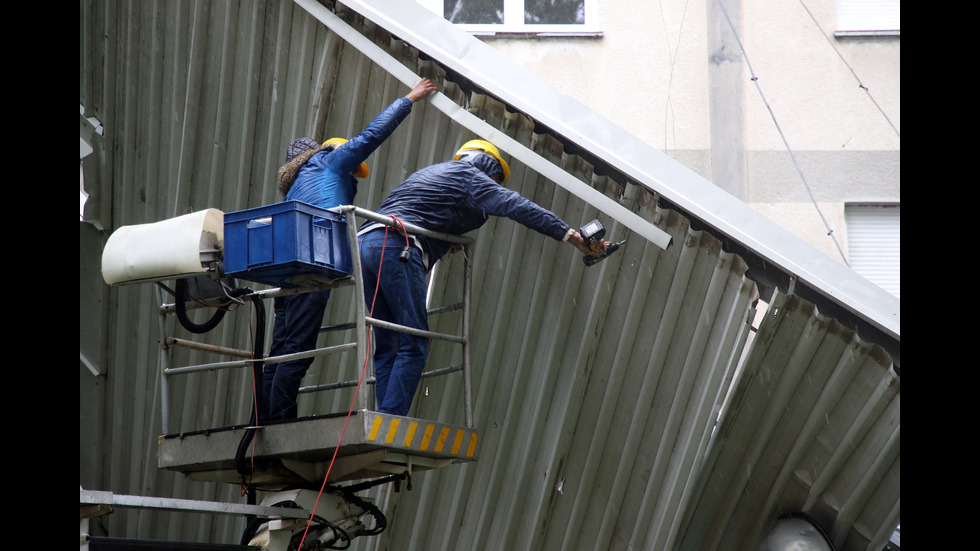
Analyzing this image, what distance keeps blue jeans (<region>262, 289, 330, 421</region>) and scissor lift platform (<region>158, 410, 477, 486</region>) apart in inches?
10.1

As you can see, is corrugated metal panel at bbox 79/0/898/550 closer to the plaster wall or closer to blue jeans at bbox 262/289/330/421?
blue jeans at bbox 262/289/330/421

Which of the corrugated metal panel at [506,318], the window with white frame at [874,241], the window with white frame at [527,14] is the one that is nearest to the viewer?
the corrugated metal panel at [506,318]

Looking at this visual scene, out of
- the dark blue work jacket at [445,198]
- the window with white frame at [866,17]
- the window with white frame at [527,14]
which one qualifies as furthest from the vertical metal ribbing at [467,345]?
the window with white frame at [866,17]

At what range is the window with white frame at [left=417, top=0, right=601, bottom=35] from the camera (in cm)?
1226

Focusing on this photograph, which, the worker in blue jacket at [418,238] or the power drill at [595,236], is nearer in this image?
the power drill at [595,236]

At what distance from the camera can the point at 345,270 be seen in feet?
16.5

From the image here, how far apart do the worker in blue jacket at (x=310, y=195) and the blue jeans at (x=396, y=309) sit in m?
0.35

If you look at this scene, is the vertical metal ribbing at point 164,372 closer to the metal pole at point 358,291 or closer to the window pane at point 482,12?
the metal pole at point 358,291

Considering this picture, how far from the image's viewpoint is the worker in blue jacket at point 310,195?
543 cm

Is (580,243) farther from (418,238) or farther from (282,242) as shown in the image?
(282,242)

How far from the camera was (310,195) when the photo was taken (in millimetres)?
5660

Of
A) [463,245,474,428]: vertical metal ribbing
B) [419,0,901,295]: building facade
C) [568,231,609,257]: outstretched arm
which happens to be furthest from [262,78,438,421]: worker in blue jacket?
[419,0,901,295]: building facade
